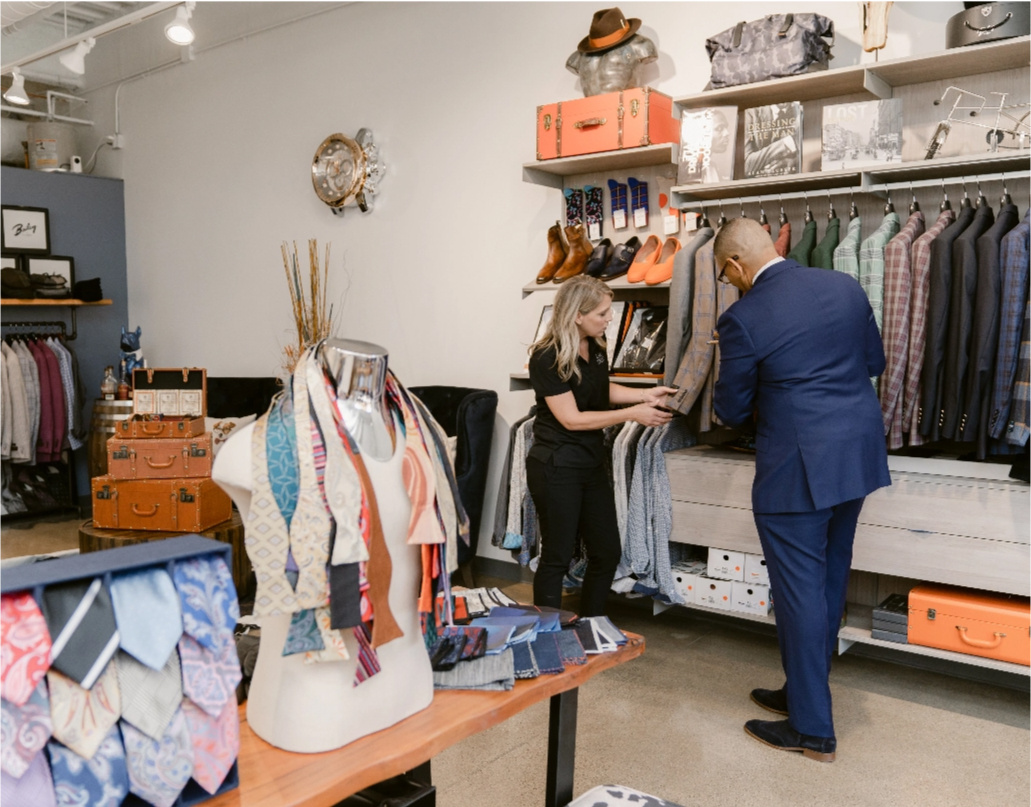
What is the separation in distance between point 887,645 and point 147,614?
9.89ft

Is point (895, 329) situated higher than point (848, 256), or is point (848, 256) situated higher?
point (848, 256)

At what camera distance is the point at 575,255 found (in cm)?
438

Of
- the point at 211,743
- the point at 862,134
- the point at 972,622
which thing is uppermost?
the point at 862,134

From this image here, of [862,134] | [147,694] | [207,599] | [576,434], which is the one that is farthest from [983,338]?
[147,694]

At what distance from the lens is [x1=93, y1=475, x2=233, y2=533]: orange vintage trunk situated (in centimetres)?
403

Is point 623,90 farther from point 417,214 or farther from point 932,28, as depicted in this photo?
point 417,214

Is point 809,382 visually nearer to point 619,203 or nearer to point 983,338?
point 983,338

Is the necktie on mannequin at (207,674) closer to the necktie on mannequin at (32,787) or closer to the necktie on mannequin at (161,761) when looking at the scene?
the necktie on mannequin at (161,761)

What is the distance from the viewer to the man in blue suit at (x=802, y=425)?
112 inches

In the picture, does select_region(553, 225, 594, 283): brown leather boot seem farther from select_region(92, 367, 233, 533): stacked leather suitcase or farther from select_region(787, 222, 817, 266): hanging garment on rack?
select_region(92, 367, 233, 533): stacked leather suitcase

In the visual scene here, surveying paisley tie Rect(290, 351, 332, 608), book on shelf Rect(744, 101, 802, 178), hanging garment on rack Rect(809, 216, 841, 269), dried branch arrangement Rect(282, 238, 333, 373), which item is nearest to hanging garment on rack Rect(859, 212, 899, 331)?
hanging garment on rack Rect(809, 216, 841, 269)

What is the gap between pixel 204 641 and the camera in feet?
3.94

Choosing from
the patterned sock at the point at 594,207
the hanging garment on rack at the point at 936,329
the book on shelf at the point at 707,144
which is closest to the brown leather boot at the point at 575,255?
the patterned sock at the point at 594,207

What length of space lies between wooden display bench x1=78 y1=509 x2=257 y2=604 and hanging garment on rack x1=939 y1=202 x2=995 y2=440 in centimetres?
294
